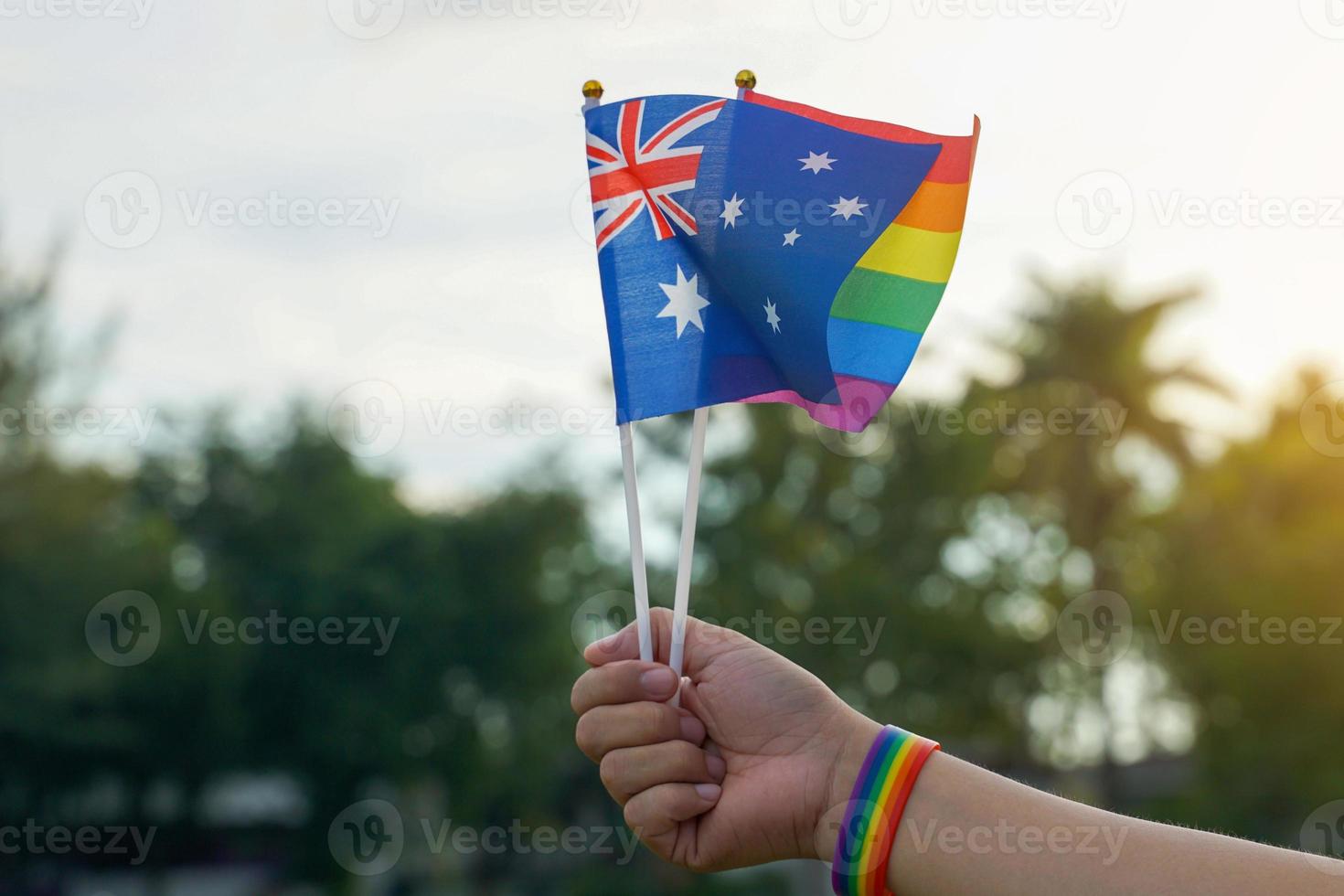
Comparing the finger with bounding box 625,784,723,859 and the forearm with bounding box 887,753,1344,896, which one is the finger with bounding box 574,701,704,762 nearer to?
the finger with bounding box 625,784,723,859

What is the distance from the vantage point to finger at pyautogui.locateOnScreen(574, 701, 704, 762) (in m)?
3.17

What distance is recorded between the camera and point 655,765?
10.4 ft

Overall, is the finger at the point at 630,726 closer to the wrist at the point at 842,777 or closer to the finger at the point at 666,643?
the finger at the point at 666,643

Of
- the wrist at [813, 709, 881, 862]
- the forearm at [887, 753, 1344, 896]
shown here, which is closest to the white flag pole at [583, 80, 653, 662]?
the wrist at [813, 709, 881, 862]

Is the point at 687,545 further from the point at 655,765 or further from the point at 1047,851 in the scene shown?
the point at 1047,851

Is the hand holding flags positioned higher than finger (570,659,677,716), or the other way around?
the hand holding flags

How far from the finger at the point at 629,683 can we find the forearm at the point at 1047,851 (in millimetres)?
647

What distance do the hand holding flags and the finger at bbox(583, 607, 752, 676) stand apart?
491 mm

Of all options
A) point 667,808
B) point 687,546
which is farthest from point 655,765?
point 687,546

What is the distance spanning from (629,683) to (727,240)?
3.67 ft

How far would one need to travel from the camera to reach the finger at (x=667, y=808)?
313 centimetres

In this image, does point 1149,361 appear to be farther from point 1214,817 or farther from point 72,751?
point 72,751

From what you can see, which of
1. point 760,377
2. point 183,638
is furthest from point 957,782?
point 183,638

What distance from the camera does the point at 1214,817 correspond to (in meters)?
21.6
